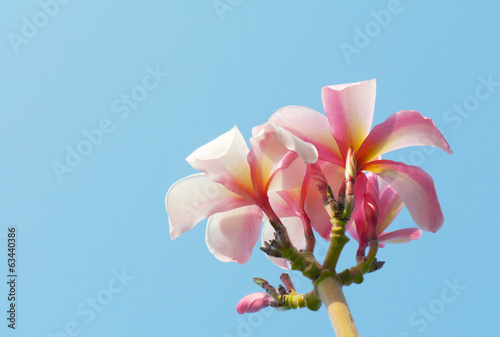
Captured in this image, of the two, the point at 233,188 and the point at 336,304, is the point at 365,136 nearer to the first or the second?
the point at 233,188

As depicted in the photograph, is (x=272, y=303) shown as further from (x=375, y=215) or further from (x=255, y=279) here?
(x=375, y=215)

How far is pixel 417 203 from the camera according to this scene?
1346 millimetres

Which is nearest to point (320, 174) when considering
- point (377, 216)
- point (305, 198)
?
point (305, 198)

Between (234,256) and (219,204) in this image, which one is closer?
(219,204)

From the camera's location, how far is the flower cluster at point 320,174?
1262 millimetres

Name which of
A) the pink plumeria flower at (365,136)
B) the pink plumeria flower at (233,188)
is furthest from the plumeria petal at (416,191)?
the pink plumeria flower at (233,188)

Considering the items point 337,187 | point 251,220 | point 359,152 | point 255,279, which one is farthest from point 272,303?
point 359,152

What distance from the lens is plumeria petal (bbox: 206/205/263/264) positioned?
1492 millimetres

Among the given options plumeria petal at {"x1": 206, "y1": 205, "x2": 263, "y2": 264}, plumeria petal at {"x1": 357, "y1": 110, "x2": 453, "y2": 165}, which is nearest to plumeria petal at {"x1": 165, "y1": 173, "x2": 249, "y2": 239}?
plumeria petal at {"x1": 206, "y1": 205, "x2": 263, "y2": 264}

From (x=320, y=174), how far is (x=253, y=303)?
1.42ft

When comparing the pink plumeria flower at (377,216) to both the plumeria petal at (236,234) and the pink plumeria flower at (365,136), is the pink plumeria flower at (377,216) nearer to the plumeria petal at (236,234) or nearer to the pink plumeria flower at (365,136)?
the pink plumeria flower at (365,136)

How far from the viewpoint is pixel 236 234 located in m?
1.50

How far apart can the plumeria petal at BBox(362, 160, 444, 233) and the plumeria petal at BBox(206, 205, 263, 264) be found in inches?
15.9

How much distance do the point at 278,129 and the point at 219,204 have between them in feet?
1.11
